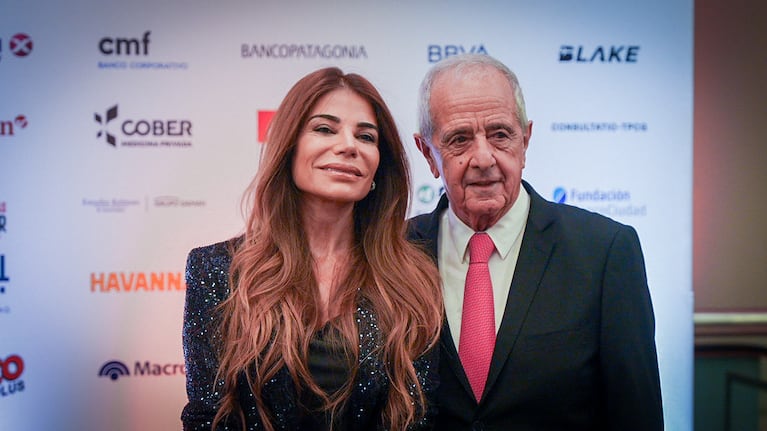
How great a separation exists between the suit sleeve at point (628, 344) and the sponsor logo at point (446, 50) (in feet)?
3.91

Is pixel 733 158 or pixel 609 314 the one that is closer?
pixel 609 314

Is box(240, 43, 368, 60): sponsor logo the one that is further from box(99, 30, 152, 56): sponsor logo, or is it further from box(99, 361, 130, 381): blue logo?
box(99, 361, 130, 381): blue logo

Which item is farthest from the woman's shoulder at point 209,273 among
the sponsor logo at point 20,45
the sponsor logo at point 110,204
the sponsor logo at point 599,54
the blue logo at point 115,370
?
the sponsor logo at point 599,54

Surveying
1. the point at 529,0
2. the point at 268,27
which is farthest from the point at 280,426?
the point at 529,0

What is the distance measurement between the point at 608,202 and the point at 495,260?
1034mm

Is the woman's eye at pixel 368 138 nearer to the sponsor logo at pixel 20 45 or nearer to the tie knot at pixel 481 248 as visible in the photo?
the tie knot at pixel 481 248

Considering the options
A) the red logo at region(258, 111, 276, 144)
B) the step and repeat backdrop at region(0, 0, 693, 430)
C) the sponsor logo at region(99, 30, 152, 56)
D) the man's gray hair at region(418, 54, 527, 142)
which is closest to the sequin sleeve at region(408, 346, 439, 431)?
the man's gray hair at region(418, 54, 527, 142)

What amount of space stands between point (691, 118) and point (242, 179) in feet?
6.38

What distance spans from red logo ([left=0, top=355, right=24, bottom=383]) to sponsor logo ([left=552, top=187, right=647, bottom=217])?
2371 millimetres

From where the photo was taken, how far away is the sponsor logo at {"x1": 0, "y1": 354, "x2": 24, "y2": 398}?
2648mm

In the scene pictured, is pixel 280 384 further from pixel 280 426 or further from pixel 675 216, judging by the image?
pixel 675 216

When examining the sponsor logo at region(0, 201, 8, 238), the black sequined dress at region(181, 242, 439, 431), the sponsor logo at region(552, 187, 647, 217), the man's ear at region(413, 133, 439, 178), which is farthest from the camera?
the sponsor logo at region(552, 187, 647, 217)

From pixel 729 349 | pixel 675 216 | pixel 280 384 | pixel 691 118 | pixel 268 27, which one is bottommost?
pixel 729 349

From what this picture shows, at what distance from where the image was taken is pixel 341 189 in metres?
1.90
